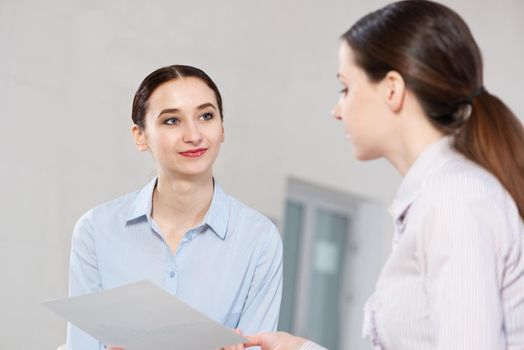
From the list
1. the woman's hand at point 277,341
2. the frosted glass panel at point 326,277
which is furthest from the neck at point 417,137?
the frosted glass panel at point 326,277

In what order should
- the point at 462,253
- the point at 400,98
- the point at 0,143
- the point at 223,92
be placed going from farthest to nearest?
1. the point at 223,92
2. the point at 0,143
3. the point at 400,98
4. the point at 462,253

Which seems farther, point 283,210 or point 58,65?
point 283,210

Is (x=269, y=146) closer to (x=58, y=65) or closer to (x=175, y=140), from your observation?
(x=58, y=65)

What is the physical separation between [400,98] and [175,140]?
106cm

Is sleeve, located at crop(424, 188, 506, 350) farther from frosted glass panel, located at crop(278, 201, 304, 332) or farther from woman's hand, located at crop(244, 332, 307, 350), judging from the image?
frosted glass panel, located at crop(278, 201, 304, 332)

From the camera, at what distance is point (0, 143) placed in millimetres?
4406

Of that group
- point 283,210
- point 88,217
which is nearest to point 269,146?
point 283,210

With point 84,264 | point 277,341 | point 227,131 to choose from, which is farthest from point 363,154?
point 227,131

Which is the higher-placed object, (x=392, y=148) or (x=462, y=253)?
(x=392, y=148)

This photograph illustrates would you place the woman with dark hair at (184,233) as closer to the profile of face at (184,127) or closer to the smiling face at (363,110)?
the profile of face at (184,127)

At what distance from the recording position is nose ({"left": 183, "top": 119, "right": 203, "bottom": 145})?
2402 mm

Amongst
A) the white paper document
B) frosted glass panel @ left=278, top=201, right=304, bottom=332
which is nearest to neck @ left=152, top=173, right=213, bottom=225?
the white paper document

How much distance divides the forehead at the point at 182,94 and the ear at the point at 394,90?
41.8 inches

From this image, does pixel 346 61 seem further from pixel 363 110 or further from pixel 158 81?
pixel 158 81
